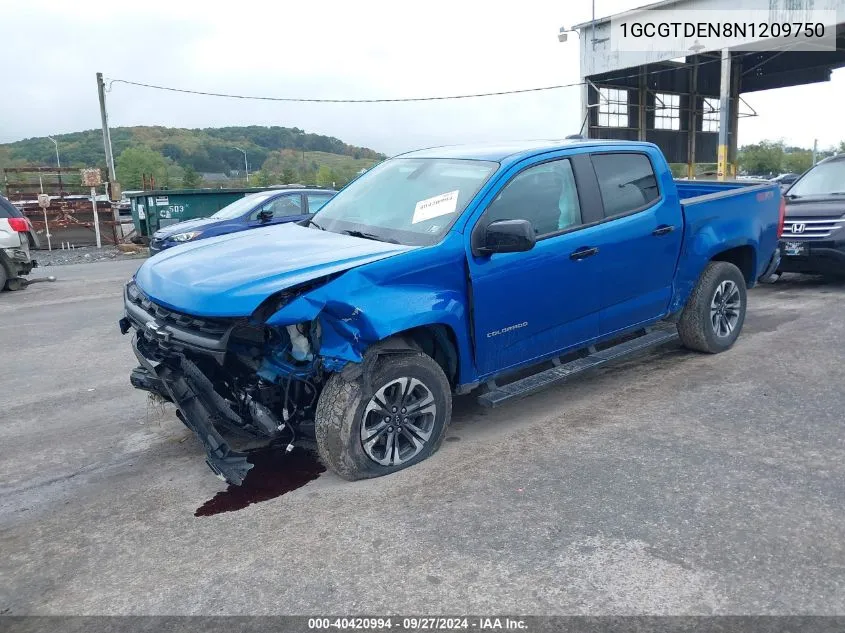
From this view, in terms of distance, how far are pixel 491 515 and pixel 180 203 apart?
18308 mm

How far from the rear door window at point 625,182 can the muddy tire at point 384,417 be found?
198 cm

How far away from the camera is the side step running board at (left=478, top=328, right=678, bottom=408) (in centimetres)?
452

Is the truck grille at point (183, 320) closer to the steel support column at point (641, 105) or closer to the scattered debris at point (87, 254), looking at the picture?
the scattered debris at point (87, 254)

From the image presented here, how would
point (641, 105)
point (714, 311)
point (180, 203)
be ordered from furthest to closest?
point (641, 105), point (180, 203), point (714, 311)

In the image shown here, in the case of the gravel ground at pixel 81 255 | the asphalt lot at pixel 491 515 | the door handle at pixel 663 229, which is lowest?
the asphalt lot at pixel 491 515

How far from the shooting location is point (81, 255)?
1873 cm

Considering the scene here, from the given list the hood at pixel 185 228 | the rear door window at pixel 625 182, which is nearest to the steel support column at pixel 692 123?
the hood at pixel 185 228

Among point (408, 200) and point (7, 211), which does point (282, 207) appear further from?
point (408, 200)

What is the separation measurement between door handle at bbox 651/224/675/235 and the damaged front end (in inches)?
114

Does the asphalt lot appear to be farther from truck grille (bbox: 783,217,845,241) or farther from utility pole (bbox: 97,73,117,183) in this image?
utility pole (bbox: 97,73,117,183)

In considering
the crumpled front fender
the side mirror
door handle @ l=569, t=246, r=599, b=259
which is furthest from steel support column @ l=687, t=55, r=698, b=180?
the crumpled front fender

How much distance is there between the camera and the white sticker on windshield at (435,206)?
14.7 feet

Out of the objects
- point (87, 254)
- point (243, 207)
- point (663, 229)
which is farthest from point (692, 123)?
point (663, 229)

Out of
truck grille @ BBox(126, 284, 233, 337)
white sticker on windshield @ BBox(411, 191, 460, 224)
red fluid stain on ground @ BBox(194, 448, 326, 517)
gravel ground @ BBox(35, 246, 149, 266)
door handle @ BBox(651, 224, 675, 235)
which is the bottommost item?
red fluid stain on ground @ BBox(194, 448, 326, 517)
